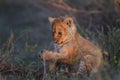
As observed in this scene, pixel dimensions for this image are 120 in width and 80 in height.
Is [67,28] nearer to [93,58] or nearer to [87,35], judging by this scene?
[93,58]

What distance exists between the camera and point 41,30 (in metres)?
15.6

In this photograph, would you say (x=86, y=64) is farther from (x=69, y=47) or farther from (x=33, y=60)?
(x=33, y=60)

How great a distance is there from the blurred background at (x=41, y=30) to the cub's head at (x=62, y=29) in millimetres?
455

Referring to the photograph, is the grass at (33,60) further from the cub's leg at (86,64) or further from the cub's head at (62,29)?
the cub's head at (62,29)

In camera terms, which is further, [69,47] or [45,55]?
[69,47]

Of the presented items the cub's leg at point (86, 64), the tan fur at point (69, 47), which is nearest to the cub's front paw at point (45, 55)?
the tan fur at point (69, 47)

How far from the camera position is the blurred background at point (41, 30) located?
410 inches

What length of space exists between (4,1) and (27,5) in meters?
1.39

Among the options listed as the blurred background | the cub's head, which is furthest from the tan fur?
the blurred background

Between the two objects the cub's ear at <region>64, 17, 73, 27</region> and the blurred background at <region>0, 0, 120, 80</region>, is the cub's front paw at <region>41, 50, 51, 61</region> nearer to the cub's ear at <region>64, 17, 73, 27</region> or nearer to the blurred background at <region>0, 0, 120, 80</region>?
Result: the blurred background at <region>0, 0, 120, 80</region>

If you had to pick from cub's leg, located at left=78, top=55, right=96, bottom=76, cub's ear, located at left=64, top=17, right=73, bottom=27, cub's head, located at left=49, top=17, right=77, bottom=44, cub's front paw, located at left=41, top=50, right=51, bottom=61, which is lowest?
cub's leg, located at left=78, top=55, right=96, bottom=76

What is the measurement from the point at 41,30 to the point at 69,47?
5184 mm

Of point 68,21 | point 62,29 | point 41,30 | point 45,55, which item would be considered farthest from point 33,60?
point 41,30

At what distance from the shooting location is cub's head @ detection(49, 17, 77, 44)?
1023cm
